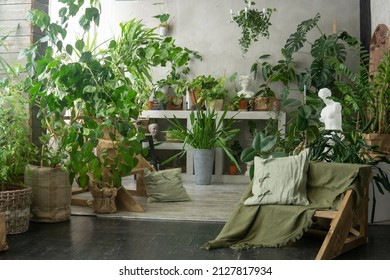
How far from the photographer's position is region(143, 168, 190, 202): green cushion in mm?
5059

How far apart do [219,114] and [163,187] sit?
2039mm

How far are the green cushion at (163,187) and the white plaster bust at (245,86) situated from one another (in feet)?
7.00

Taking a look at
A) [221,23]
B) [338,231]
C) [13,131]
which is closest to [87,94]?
[13,131]

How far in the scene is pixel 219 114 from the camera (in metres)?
6.92

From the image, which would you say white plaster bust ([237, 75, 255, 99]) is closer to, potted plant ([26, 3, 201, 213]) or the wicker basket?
potted plant ([26, 3, 201, 213])

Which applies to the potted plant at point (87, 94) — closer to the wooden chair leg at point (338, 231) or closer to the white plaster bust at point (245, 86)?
the wooden chair leg at point (338, 231)

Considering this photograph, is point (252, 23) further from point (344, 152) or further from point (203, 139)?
point (344, 152)

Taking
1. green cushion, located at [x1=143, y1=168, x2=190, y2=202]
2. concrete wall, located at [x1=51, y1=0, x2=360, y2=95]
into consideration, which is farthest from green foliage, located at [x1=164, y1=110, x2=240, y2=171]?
green cushion, located at [x1=143, y1=168, x2=190, y2=202]

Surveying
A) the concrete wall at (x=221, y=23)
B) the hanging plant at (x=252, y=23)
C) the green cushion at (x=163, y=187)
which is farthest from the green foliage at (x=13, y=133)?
the hanging plant at (x=252, y=23)

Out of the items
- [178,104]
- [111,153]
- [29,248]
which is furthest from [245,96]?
[29,248]

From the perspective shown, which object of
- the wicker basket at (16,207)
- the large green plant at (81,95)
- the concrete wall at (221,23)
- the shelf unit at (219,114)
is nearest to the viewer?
the wicker basket at (16,207)

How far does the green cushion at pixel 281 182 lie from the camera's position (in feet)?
11.4

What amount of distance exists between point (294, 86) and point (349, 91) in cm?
244

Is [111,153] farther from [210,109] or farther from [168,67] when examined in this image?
[168,67]
